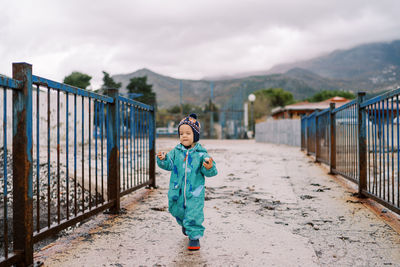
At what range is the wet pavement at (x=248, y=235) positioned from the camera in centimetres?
278

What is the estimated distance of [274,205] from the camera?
188 inches

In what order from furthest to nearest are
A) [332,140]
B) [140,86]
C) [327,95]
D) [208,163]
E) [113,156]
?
[327,95] → [140,86] → [332,140] → [113,156] → [208,163]

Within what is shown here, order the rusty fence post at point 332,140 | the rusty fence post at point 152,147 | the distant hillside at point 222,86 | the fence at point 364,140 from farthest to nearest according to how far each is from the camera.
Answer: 1. the distant hillside at point 222,86
2. the rusty fence post at point 332,140
3. the rusty fence post at point 152,147
4. the fence at point 364,140

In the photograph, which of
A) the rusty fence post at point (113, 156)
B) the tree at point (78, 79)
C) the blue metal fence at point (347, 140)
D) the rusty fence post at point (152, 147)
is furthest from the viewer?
the tree at point (78, 79)

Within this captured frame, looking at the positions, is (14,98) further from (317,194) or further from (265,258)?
(317,194)

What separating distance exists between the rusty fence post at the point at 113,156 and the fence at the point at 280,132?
16342 millimetres

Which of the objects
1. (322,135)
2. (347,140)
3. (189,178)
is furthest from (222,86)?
(189,178)

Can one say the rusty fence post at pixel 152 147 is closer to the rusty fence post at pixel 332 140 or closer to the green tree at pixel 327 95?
the rusty fence post at pixel 332 140

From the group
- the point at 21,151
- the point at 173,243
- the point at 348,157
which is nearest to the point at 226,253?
the point at 173,243

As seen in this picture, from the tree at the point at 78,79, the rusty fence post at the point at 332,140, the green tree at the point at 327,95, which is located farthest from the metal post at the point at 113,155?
the green tree at the point at 327,95

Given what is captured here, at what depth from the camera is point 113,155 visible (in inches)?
167

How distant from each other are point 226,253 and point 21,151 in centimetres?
174

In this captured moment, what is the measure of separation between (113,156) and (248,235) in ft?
6.04

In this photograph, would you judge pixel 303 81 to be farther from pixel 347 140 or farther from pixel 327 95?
pixel 347 140
